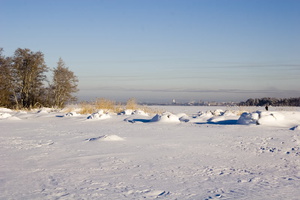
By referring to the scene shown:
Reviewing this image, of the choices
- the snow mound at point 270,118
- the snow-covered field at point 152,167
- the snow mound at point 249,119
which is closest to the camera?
the snow-covered field at point 152,167

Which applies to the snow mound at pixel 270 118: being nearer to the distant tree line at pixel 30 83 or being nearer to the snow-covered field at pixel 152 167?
the snow-covered field at pixel 152 167

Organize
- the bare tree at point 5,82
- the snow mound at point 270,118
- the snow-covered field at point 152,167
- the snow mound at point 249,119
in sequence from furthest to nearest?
the bare tree at point 5,82 → the snow mound at point 249,119 → the snow mound at point 270,118 → the snow-covered field at point 152,167

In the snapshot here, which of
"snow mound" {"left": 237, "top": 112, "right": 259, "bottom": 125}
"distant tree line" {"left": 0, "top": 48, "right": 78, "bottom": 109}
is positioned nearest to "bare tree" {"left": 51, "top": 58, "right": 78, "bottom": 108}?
"distant tree line" {"left": 0, "top": 48, "right": 78, "bottom": 109}

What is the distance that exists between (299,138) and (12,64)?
20614mm

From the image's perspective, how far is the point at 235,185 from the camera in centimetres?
312

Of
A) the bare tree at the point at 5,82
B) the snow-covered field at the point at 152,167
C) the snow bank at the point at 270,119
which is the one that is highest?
the bare tree at the point at 5,82

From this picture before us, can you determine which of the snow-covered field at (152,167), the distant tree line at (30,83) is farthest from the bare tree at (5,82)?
the snow-covered field at (152,167)

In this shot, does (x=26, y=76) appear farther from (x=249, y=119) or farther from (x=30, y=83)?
(x=249, y=119)

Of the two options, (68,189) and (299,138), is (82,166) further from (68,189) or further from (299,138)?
(299,138)

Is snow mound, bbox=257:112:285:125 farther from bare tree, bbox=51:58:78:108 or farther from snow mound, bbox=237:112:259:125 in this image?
bare tree, bbox=51:58:78:108

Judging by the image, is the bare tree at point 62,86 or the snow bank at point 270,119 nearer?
the snow bank at point 270,119

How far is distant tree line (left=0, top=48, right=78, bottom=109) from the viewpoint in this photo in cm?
2139

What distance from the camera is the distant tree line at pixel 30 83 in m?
21.4

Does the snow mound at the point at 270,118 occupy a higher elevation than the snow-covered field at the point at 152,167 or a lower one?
higher
